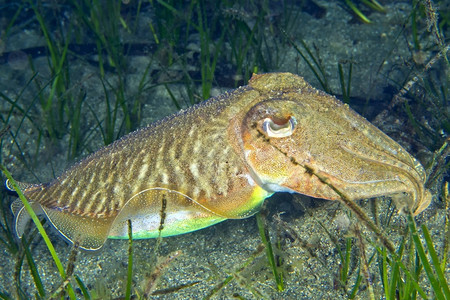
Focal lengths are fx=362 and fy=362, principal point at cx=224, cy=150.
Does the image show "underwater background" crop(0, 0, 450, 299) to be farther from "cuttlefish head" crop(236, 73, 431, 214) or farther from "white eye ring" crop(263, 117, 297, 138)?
"white eye ring" crop(263, 117, 297, 138)

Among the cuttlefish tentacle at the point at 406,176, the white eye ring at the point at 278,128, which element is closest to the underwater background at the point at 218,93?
the cuttlefish tentacle at the point at 406,176

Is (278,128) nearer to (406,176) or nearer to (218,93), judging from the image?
(406,176)

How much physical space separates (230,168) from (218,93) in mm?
2743

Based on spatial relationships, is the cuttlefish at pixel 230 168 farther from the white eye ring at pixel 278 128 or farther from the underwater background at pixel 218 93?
the underwater background at pixel 218 93

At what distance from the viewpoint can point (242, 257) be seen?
325 cm

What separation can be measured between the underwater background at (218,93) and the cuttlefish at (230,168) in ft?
1.05

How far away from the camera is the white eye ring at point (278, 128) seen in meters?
2.33

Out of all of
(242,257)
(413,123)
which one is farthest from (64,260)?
(413,123)

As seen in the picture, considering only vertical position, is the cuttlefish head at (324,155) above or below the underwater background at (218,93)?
above

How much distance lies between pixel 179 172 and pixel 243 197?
483 mm

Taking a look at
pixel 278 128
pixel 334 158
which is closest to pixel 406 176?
pixel 334 158

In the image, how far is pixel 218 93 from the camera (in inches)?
200

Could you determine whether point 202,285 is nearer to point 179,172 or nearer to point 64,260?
point 179,172

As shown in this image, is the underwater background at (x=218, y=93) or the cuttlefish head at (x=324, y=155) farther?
the underwater background at (x=218, y=93)
